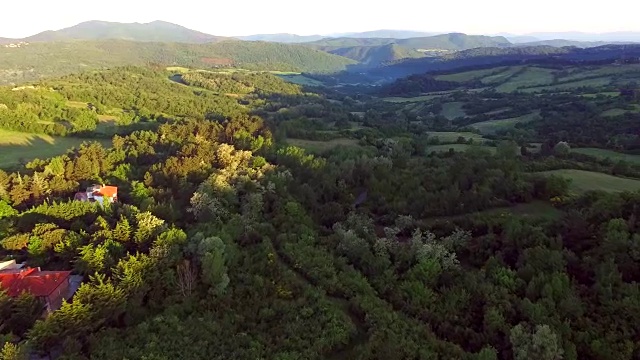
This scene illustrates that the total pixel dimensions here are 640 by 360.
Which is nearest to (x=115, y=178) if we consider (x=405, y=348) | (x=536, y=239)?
(x=405, y=348)

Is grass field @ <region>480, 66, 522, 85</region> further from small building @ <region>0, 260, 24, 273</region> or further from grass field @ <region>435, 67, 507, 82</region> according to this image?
small building @ <region>0, 260, 24, 273</region>

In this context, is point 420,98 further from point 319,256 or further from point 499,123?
point 319,256

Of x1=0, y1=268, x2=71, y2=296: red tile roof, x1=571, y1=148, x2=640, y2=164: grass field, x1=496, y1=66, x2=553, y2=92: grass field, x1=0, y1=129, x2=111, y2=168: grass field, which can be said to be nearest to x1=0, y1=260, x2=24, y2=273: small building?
x1=0, y1=268, x2=71, y2=296: red tile roof

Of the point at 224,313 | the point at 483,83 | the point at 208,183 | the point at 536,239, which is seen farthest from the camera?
the point at 483,83

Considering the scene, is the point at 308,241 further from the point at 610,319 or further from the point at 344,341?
the point at 610,319

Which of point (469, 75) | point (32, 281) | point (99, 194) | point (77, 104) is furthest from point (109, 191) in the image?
point (469, 75)

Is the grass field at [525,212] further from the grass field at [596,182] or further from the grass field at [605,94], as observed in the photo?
the grass field at [605,94]
